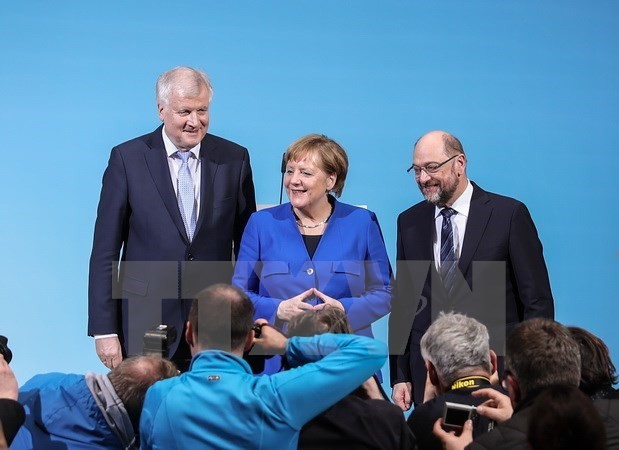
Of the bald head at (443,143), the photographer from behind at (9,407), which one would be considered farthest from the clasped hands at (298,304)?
the photographer from behind at (9,407)

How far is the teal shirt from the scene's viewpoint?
7.89 ft

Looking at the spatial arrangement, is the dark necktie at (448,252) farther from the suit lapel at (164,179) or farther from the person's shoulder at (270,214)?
the suit lapel at (164,179)

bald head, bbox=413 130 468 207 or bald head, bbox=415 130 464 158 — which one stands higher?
bald head, bbox=415 130 464 158

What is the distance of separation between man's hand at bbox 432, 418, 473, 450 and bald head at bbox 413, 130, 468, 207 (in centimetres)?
137

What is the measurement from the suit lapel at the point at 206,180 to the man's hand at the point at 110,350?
0.48 m

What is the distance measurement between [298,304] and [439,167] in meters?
0.80

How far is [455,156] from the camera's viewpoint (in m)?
3.74

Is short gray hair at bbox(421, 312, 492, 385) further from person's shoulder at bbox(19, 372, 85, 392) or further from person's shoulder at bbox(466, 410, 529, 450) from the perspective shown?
person's shoulder at bbox(19, 372, 85, 392)

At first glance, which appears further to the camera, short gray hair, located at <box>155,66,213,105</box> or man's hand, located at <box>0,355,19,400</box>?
short gray hair, located at <box>155,66,213,105</box>

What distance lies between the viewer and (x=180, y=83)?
144 inches

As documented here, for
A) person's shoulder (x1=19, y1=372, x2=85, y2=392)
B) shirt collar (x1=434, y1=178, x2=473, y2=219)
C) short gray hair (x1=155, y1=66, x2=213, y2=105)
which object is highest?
short gray hair (x1=155, y1=66, x2=213, y2=105)

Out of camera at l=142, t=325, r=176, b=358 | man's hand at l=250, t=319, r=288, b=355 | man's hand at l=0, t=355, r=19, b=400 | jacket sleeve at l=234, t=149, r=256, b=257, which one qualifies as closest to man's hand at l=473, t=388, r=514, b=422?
man's hand at l=250, t=319, r=288, b=355

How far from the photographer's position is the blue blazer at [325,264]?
3.47 m

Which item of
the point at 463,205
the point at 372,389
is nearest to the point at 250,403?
the point at 372,389
